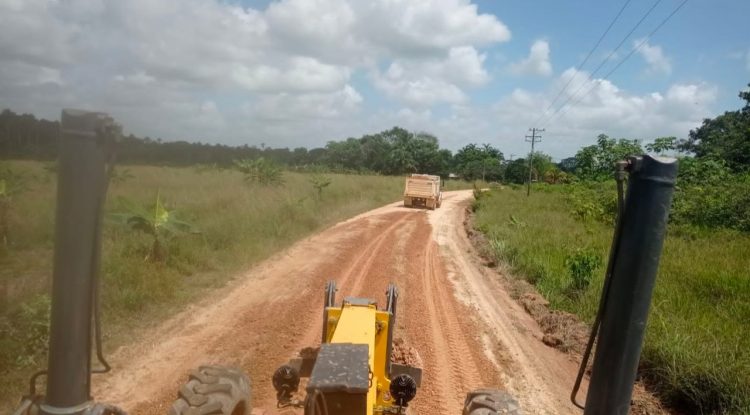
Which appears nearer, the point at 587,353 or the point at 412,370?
the point at 587,353

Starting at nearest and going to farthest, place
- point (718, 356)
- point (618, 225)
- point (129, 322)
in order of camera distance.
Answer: point (618, 225)
point (718, 356)
point (129, 322)

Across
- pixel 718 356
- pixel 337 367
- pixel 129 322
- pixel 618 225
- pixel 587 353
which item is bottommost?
pixel 129 322

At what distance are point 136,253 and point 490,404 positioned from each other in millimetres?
8854

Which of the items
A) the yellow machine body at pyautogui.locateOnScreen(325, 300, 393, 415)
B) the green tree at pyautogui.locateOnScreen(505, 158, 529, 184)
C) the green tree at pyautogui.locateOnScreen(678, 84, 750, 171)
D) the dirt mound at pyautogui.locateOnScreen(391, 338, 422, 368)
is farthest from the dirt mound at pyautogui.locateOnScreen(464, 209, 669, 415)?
the green tree at pyautogui.locateOnScreen(505, 158, 529, 184)

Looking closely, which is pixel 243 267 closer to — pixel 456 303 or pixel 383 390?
pixel 456 303

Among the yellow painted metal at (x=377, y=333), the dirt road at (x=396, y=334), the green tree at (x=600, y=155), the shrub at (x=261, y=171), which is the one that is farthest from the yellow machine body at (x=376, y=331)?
the green tree at (x=600, y=155)

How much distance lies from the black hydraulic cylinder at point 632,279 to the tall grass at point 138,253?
5722mm

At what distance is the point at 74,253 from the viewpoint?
1847mm

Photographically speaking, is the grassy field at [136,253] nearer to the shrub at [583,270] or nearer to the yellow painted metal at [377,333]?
the yellow painted metal at [377,333]

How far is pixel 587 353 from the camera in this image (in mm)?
1986

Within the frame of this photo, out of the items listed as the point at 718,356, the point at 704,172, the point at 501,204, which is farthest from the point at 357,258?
the point at 704,172

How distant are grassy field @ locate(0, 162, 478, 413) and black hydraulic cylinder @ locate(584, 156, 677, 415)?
5677 mm

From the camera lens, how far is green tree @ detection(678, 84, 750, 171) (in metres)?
34.7

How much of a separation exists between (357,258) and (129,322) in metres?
7.08
